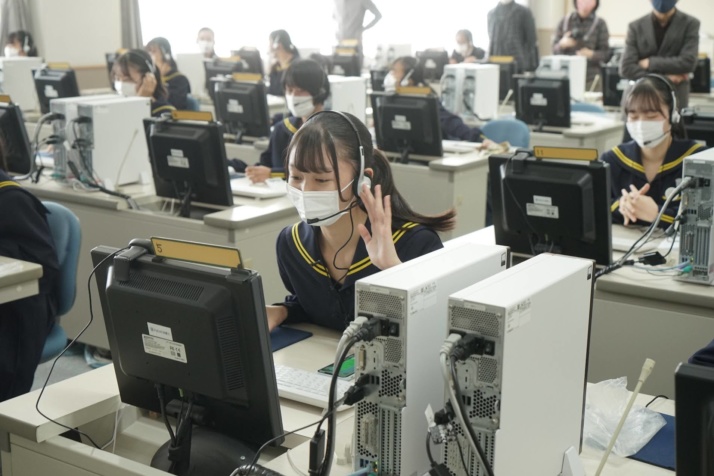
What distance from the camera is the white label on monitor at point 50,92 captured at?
566cm

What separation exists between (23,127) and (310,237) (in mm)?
2312

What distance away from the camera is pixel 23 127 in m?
3.95

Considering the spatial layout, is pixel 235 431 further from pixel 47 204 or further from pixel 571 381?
pixel 47 204

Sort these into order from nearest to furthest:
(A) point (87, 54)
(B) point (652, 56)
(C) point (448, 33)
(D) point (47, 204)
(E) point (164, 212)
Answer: (D) point (47, 204)
(E) point (164, 212)
(B) point (652, 56)
(A) point (87, 54)
(C) point (448, 33)

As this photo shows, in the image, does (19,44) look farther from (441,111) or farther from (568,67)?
(568,67)

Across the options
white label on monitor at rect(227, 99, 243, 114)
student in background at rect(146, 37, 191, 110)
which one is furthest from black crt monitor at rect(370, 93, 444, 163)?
student in background at rect(146, 37, 191, 110)

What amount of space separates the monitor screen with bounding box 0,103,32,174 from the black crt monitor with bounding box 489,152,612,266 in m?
2.33

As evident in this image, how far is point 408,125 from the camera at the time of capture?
4262 millimetres

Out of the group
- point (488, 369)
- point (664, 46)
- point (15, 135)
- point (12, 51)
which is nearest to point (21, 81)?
point (12, 51)

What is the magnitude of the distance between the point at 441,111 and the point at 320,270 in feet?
9.82

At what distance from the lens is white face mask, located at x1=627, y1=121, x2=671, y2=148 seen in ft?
10.1

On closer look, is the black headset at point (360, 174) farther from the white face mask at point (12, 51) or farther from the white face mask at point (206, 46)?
the white face mask at point (206, 46)

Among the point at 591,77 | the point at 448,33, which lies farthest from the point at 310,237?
the point at 448,33

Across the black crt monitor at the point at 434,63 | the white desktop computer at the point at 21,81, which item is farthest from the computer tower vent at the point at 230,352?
the black crt monitor at the point at 434,63
